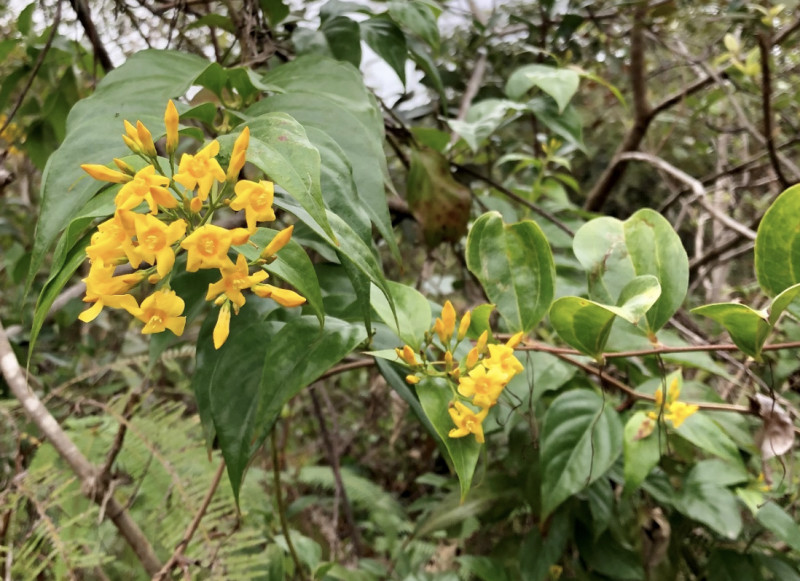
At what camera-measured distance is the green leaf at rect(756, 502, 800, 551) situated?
1.81ft

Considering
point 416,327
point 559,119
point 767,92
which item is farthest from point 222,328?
point 767,92

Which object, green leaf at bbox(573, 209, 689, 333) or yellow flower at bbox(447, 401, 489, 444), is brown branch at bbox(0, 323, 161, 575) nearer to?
yellow flower at bbox(447, 401, 489, 444)

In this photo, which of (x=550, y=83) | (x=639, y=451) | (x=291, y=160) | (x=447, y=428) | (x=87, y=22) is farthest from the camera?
(x=550, y=83)

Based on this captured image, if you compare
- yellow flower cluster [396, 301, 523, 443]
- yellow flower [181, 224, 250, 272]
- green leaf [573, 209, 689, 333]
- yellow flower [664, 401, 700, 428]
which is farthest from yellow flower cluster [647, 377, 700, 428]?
yellow flower [181, 224, 250, 272]

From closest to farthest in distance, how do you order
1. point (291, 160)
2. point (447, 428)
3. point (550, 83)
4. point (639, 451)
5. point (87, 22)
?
Result: 1. point (291, 160)
2. point (447, 428)
3. point (639, 451)
4. point (87, 22)
5. point (550, 83)

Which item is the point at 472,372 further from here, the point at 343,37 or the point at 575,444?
the point at 343,37

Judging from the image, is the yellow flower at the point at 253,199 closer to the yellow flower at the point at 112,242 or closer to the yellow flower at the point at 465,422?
the yellow flower at the point at 112,242

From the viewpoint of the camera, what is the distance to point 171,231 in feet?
1.00

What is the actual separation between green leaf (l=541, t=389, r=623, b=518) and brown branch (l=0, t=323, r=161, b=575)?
41 centimetres

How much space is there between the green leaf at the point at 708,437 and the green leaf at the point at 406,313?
0.29 metres

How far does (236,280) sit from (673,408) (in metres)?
0.44

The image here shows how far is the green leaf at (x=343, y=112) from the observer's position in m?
0.39

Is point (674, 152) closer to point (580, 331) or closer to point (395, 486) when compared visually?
point (395, 486)

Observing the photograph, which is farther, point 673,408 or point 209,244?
point 673,408
